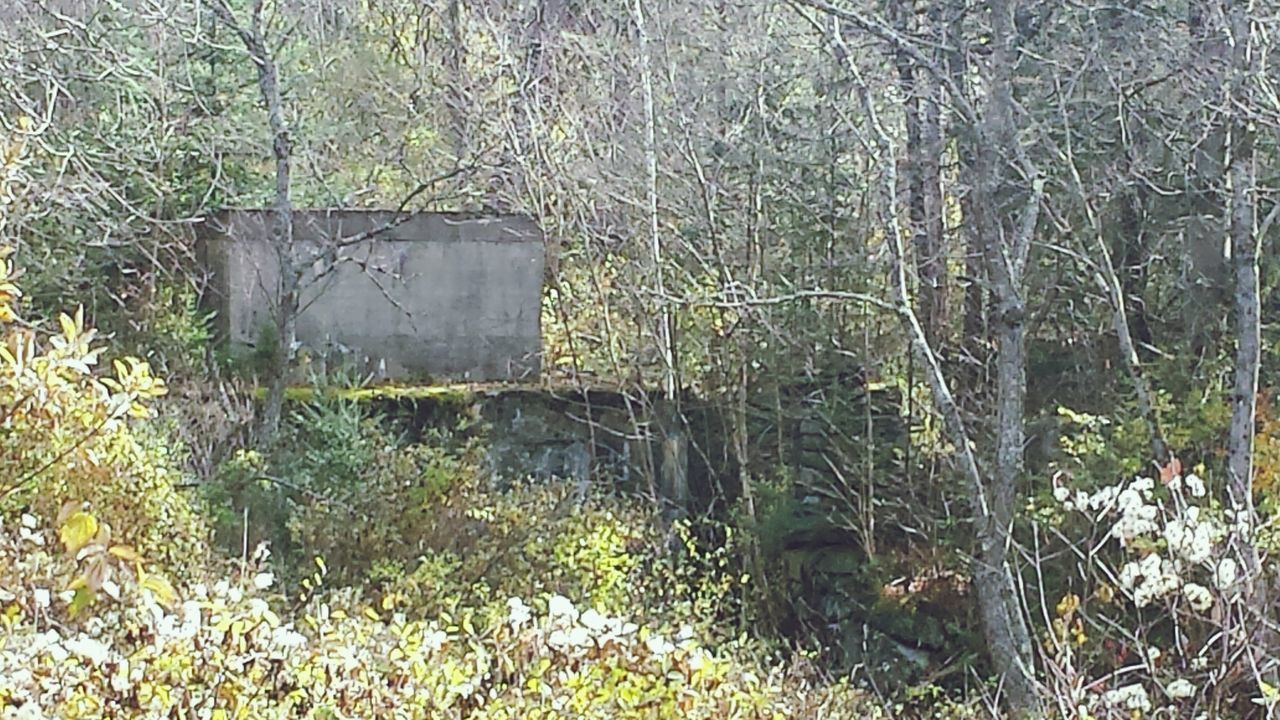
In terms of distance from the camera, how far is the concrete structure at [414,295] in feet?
29.3

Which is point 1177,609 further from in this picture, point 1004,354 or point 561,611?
point 561,611

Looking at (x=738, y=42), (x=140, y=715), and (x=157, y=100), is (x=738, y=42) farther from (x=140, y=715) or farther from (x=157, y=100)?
(x=140, y=715)

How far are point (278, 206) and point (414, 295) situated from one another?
153 centimetres

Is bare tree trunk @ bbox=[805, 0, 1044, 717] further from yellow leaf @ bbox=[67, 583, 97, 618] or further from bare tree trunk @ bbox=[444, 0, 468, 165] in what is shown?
yellow leaf @ bbox=[67, 583, 97, 618]

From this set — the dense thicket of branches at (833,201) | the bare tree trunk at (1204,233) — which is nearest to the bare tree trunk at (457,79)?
the dense thicket of branches at (833,201)

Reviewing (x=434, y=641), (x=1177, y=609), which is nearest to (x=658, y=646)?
(x=434, y=641)

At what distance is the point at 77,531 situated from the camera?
2.08 metres

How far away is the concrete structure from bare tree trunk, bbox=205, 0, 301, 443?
40.3 inches

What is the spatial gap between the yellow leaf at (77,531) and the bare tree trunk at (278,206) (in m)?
5.42

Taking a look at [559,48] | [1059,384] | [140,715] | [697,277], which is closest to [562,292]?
[697,277]

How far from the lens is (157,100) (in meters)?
9.16

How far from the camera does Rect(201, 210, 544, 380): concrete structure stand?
8.93m

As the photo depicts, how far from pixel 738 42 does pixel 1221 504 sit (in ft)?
13.0

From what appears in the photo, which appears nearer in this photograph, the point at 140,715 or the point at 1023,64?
the point at 140,715
